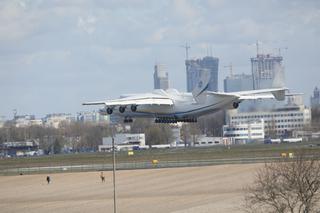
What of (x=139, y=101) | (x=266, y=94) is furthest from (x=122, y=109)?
(x=266, y=94)

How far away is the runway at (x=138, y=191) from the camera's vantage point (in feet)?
275

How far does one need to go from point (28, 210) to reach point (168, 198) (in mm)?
11306

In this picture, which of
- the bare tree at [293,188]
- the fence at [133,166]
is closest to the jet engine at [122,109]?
the fence at [133,166]

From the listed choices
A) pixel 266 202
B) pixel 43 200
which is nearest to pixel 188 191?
pixel 43 200

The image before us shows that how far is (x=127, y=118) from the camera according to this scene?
13150 centimetres

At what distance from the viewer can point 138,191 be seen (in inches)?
3799

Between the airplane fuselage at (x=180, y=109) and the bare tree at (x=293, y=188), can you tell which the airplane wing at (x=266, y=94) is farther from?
the bare tree at (x=293, y=188)

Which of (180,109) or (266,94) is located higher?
(266,94)

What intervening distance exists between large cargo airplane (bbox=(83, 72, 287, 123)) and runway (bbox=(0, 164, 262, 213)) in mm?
13255

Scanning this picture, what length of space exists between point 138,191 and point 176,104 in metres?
36.0

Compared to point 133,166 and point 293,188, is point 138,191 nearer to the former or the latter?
point 133,166

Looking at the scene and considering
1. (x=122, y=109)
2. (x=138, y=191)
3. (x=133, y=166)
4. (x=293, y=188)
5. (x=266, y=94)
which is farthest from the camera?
(x=266, y=94)

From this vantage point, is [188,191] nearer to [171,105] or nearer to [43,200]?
[43,200]

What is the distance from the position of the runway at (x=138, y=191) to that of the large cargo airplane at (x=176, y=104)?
1325 centimetres
